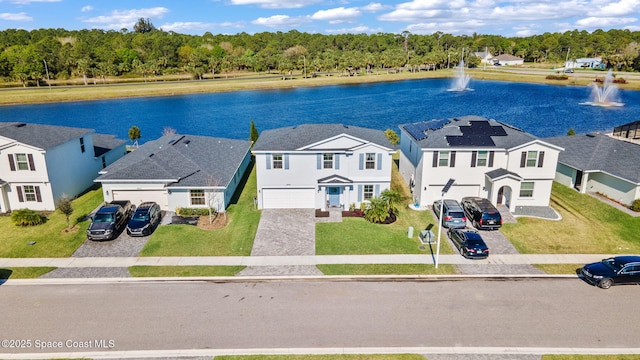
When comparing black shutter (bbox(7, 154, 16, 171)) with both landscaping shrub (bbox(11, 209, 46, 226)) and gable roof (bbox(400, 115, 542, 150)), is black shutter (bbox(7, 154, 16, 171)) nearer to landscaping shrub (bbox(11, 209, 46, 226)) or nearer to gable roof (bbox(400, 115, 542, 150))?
landscaping shrub (bbox(11, 209, 46, 226))

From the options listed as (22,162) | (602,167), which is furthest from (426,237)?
(22,162)

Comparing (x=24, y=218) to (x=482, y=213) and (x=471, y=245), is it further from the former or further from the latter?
(x=482, y=213)

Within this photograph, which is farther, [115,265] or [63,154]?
[63,154]

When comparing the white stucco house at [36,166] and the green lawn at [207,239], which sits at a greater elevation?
the white stucco house at [36,166]

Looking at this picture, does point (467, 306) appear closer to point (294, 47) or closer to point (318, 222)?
point (318, 222)

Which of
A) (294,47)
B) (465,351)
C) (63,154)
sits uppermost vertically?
(294,47)

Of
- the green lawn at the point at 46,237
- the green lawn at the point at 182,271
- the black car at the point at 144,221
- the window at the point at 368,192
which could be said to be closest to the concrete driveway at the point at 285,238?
the green lawn at the point at 182,271

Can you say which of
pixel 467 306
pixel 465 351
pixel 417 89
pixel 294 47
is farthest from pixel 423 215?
pixel 294 47

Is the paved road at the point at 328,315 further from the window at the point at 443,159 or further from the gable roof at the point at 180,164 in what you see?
the window at the point at 443,159
